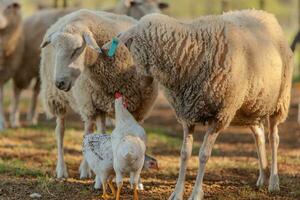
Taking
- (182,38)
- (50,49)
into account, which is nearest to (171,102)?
(182,38)

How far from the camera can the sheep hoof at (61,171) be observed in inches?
274

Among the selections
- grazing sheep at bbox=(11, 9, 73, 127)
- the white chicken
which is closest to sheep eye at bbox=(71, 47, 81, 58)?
the white chicken

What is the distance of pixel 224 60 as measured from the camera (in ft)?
18.1

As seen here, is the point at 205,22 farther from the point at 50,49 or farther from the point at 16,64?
the point at 16,64

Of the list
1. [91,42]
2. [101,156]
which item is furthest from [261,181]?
[91,42]

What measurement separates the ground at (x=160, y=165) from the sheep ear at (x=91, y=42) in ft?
4.41

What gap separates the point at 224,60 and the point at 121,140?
1.14 meters

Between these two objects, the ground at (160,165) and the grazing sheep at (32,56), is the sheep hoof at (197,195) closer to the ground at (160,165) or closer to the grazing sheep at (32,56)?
the ground at (160,165)

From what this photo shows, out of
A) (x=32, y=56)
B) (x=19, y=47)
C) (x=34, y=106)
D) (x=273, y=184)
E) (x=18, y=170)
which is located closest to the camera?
(x=273, y=184)

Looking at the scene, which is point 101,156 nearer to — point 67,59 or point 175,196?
point 175,196

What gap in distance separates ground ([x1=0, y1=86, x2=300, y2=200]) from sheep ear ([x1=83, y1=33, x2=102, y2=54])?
1.34 m

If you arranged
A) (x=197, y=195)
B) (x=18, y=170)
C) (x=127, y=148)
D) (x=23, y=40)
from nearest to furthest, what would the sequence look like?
(x=127, y=148), (x=197, y=195), (x=18, y=170), (x=23, y=40)

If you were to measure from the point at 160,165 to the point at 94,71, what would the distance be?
195cm

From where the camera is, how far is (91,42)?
5.88m
